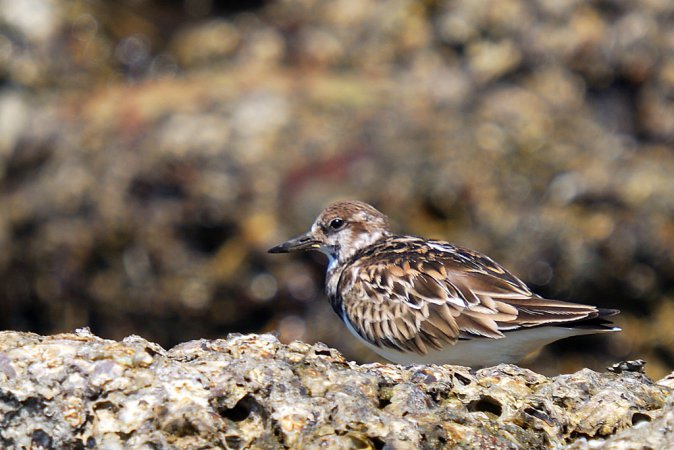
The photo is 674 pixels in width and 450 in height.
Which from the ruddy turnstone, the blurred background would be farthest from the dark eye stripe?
the blurred background

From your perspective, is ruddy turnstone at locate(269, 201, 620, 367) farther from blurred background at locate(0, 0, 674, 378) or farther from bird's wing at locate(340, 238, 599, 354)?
blurred background at locate(0, 0, 674, 378)

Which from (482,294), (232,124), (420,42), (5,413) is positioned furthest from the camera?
(420,42)

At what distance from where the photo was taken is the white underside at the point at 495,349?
5.38 metres

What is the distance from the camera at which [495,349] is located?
5.52m

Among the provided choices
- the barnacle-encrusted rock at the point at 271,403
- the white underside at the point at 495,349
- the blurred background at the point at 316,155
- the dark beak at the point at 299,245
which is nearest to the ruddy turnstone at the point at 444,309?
the white underside at the point at 495,349

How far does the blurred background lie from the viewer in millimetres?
9461

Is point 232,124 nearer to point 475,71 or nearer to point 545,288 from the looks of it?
point 475,71

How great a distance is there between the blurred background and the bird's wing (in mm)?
3264

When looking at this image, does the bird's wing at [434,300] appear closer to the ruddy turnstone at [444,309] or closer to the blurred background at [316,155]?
the ruddy turnstone at [444,309]

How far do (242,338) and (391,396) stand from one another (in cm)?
57

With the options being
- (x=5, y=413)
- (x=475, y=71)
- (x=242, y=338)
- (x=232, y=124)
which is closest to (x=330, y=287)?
(x=242, y=338)

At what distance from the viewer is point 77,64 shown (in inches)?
454

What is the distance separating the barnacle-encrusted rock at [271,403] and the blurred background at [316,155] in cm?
541

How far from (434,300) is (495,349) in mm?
401
